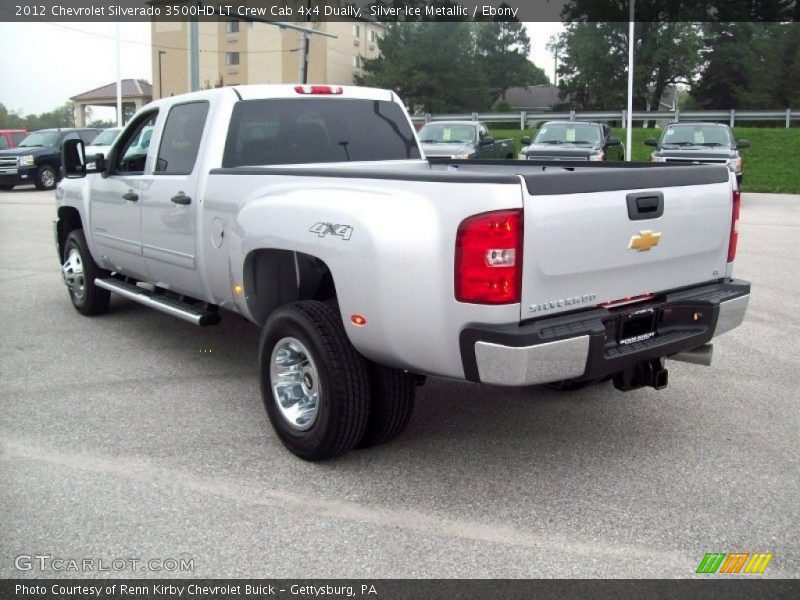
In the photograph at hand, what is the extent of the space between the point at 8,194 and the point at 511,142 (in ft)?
46.7

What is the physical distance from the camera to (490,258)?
3.47m

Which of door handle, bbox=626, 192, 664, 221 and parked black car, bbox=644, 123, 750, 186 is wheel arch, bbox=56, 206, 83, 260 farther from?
parked black car, bbox=644, 123, 750, 186

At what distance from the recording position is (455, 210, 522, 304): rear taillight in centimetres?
345

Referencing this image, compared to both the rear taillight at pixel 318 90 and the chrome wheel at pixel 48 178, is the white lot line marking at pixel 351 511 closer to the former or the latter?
the rear taillight at pixel 318 90

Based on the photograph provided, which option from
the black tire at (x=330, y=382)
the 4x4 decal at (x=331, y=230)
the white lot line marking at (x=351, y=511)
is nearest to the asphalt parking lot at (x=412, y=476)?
the white lot line marking at (x=351, y=511)

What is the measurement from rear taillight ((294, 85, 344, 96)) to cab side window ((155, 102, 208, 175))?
25.6 inches

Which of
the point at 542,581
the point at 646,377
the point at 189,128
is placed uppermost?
the point at 189,128

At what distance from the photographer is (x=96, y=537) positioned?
3508mm

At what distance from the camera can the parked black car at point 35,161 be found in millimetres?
23359

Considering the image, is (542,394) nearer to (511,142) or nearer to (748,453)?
(748,453)

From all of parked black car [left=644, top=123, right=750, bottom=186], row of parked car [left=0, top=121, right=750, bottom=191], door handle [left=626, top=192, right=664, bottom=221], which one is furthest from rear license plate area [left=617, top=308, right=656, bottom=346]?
parked black car [left=644, top=123, right=750, bottom=186]

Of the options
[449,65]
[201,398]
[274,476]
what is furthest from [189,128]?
[449,65]

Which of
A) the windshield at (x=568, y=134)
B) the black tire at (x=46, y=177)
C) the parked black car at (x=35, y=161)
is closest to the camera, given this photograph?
the windshield at (x=568, y=134)

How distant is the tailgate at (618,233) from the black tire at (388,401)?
85 cm
